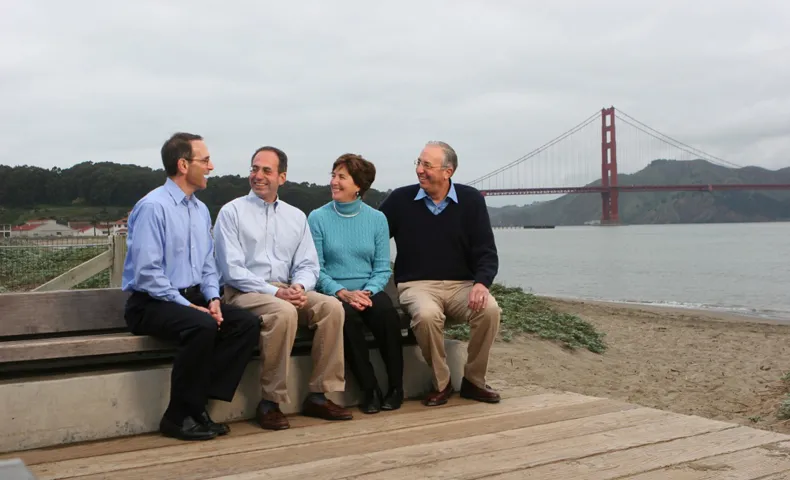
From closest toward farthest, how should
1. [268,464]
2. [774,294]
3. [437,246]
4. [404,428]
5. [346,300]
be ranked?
[268,464] < [404,428] < [346,300] < [437,246] < [774,294]

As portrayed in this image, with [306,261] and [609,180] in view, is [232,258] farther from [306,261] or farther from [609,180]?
[609,180]

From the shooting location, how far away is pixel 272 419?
301 centimetres

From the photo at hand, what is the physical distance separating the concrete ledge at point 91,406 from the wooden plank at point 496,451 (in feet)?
2.54

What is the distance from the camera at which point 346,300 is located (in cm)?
346

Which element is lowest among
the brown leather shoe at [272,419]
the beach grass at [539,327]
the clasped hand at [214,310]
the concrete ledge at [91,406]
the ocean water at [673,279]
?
the ocean water at [673,279]

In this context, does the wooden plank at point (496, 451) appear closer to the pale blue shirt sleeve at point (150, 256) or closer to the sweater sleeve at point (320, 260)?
the pale blue shirt sleeve at point (150, 256)

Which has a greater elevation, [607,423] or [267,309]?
[267,309]

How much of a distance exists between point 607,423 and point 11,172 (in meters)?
14.6

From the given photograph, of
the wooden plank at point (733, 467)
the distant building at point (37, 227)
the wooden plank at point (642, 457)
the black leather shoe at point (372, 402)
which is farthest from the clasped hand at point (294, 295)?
the distant building at point (37, 227)

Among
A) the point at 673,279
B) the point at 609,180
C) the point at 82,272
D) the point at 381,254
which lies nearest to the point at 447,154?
the point at 381,254

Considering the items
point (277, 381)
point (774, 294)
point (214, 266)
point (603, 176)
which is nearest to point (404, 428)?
point (277, 381)

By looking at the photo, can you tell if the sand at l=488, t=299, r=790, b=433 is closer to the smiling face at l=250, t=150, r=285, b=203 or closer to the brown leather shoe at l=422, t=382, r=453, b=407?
the brown leather shoe at l=422, t=382, r=453, b=407

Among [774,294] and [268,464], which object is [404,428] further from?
[774,294]

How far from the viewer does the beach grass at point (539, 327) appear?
765 cm
